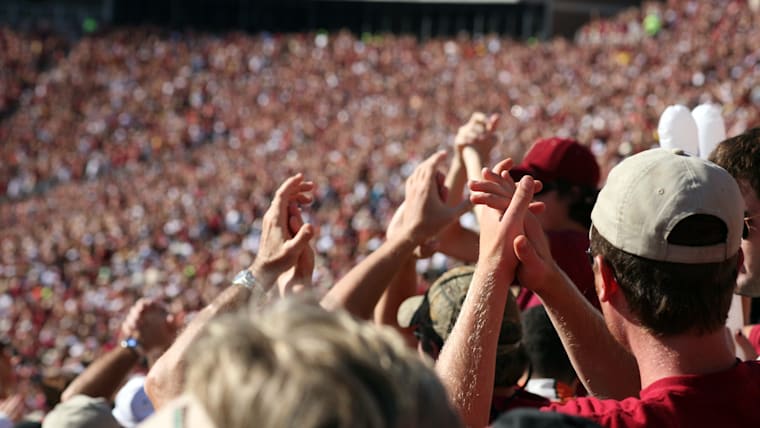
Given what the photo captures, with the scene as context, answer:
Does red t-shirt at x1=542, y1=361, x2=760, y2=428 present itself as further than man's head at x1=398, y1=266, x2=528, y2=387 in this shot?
No

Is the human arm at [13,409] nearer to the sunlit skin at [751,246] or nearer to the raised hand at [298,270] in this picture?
the raised hand at [298,270]

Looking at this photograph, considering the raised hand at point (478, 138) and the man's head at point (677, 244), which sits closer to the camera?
the man's head at point (677, 244)

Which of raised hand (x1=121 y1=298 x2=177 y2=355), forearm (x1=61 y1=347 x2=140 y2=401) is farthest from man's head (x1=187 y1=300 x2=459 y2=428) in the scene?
forearm (x1=61 y1=347 x2=140 y2=401)

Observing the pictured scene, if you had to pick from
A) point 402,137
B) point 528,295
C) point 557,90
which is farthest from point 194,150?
point 528,295

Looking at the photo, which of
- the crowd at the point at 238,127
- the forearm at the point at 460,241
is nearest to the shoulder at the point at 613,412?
the forearm at the point at 460,241

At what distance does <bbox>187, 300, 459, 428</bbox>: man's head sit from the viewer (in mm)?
1079

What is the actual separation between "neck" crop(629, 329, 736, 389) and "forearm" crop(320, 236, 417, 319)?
1045mm

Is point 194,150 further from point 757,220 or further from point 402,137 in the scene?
point 757,220

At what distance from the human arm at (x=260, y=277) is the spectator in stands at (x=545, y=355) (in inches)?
27.9

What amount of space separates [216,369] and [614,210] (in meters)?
1.00

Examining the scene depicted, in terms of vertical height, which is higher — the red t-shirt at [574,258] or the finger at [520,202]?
the finger at [520,202]

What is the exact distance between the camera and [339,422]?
1076 millimetres

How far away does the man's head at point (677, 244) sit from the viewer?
73.1 inches

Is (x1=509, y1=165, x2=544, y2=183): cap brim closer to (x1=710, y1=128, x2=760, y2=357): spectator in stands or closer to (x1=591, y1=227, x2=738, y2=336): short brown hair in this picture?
(x1=710, y1=128, x2=760, y2=357): spectator in stands
